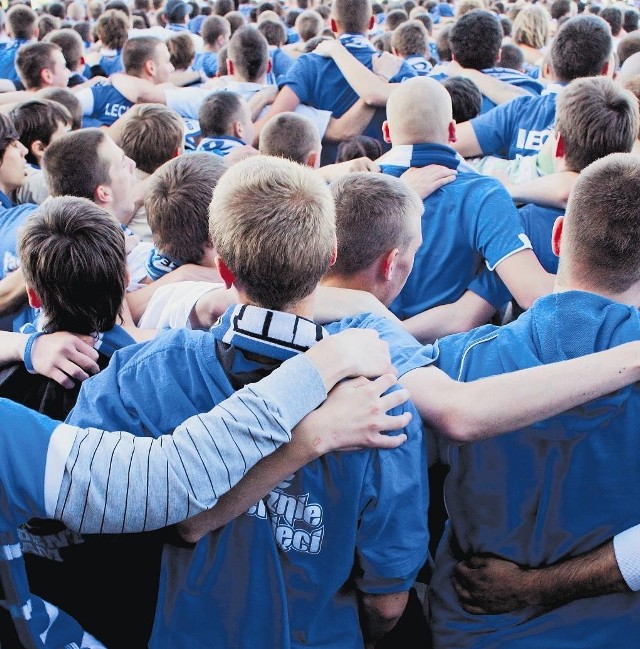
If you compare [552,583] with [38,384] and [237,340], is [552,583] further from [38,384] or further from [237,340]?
[38,384]

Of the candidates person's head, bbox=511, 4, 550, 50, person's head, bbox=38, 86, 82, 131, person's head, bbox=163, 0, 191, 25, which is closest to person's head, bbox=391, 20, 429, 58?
person's head, bbox=511, 4, 550, 50

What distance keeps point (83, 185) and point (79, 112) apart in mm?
1876

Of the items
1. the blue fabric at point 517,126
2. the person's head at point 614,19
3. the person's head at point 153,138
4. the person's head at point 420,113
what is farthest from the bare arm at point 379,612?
the person's head at point 614,19

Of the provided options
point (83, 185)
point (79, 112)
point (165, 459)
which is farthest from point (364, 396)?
point (79, 112)

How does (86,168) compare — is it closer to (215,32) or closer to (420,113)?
(420,113)

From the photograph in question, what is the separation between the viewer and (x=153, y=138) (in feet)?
11.9

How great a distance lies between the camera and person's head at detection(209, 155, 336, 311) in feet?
5.25

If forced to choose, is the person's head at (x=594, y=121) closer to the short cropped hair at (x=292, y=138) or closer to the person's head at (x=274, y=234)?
the short cropped hair at (x=292, y=138)

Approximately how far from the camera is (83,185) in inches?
117

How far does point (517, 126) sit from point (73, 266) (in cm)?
271

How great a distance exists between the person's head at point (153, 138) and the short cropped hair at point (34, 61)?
2.23m

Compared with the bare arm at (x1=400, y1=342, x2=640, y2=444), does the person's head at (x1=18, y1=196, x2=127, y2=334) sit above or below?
above

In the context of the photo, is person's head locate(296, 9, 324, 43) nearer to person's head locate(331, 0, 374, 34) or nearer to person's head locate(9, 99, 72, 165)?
person's head locate(331, 0, 374, 34)

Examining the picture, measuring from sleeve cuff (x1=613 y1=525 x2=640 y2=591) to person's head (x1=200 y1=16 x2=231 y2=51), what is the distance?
286 inches
